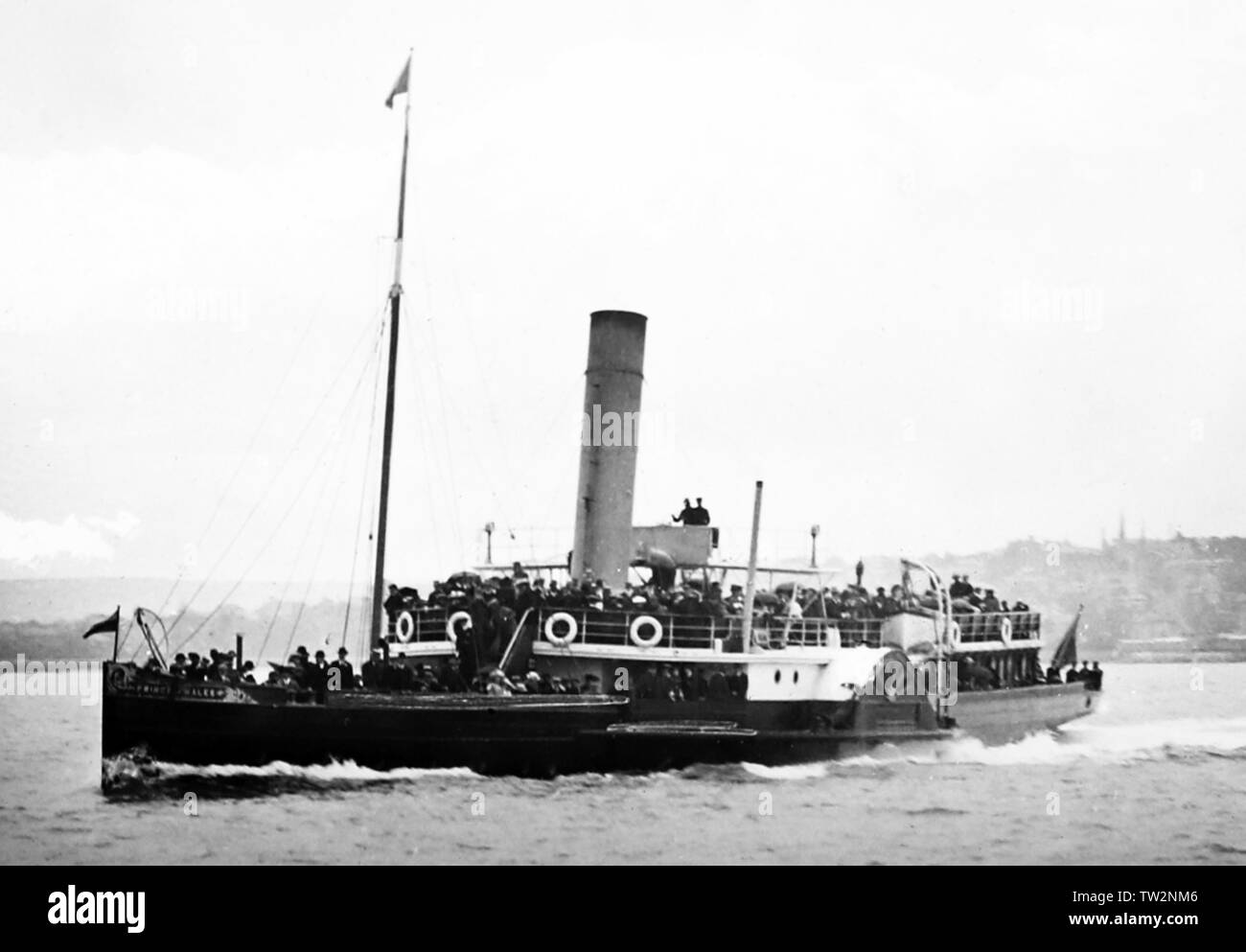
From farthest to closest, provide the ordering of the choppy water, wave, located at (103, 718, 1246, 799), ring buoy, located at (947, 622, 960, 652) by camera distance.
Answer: ring buoy, located at (947, 622, 960, 652) → wave, located at (103, 718, 1246, 799) → the choppy water

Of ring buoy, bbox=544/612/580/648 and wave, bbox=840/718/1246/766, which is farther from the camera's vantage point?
wave, bbox=840/718/1246/766

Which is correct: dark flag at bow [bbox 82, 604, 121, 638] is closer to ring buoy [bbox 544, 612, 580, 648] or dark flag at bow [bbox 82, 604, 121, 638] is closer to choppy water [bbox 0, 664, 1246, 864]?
choppy water [bbox 0, 664, 1246, 864]

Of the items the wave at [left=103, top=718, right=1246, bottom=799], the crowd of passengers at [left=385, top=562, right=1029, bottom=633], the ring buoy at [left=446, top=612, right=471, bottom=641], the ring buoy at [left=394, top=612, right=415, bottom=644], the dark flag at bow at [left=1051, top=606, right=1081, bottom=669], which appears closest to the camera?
the wave at [left=103, top=718, right=1246, bottom=799]

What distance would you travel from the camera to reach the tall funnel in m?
16.2

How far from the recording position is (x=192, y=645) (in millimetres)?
36906

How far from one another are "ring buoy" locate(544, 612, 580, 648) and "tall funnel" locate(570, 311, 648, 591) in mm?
1573

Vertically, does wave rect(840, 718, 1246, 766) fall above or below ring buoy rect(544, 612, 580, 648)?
below

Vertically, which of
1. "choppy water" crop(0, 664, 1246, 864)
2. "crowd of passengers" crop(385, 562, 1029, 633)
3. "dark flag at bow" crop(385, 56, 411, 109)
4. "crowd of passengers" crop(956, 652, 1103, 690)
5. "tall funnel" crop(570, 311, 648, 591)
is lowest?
"choppy water" crop(0, 664, 1246, 864)

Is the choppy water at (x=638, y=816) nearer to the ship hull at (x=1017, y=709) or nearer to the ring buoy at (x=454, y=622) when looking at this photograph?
the ship hull at (x=1017, y=709)

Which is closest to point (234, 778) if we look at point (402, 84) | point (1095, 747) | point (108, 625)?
point (108, 625)

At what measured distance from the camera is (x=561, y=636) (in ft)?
49.6

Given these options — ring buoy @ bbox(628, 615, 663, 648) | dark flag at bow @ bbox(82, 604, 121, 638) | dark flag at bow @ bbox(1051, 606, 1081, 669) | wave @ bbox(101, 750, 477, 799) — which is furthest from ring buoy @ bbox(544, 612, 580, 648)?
dark flag at bow @ bbox(1051, 606, 1081, 669)

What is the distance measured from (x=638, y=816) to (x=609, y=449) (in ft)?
16.9

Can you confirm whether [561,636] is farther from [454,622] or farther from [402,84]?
[402,84]
